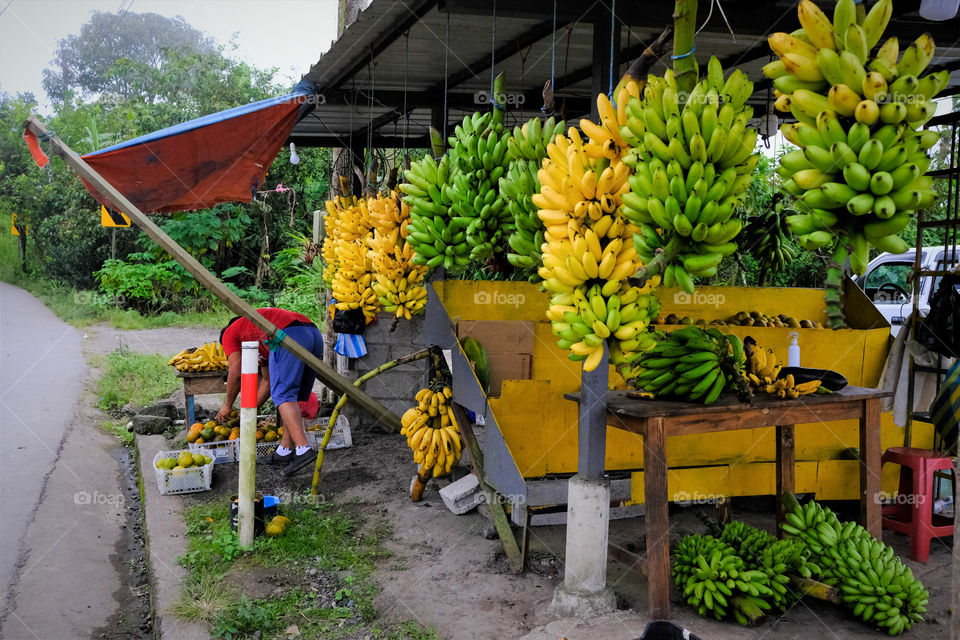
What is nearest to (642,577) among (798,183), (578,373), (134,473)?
(578,373)

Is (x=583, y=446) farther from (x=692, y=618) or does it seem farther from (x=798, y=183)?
(x=798, y=183)

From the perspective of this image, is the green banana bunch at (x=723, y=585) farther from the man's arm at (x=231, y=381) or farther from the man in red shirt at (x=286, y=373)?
the man's arm at (x=231, y=381)

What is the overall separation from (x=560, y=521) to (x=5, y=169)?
104 feet

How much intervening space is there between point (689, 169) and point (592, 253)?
0.49 m

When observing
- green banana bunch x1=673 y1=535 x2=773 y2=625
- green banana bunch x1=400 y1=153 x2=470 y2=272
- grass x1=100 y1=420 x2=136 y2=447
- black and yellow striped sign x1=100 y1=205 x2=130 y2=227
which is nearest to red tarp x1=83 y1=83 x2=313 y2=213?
black and yellow striped sign x1=100 y1=205 x2=130 y2=227

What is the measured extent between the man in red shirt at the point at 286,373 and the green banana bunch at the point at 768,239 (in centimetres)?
398

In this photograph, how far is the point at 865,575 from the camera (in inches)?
124

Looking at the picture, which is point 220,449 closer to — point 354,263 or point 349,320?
point 349,320

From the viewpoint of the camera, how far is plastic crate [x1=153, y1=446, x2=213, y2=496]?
5.05 m

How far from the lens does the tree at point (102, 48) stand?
149 ft

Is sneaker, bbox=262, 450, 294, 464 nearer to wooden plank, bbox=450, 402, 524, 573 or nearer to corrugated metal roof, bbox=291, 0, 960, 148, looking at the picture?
wooden plank, bbox=450, 402, 524, 573

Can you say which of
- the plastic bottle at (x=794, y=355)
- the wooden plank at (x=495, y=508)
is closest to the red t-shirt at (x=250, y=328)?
the wooden plank at (x=495, y=508)

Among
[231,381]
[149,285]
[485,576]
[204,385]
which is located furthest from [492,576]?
[149,285]

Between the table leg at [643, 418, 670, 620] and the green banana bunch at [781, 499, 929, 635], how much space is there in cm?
88
